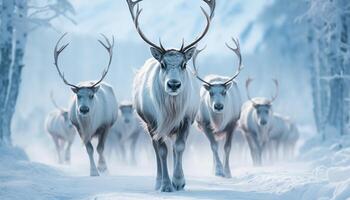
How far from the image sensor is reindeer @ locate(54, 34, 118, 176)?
46.3ft

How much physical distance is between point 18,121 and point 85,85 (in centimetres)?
3520

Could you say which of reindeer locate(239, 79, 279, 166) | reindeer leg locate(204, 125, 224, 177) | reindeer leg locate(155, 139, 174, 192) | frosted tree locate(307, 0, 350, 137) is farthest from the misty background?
reindeer leg locate(155, 139, 174, 192)

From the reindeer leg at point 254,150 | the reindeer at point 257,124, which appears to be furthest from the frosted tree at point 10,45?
the reindeer leg at point 254,150

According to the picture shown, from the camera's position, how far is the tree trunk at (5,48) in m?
17.8

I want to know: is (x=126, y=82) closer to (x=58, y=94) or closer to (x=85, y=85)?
(x=58, y=94)

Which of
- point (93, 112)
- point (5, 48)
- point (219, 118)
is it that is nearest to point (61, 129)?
point (5, 48)

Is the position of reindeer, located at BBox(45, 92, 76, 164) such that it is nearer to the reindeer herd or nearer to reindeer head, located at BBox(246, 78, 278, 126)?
the reindeer herd

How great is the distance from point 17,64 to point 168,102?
962cm

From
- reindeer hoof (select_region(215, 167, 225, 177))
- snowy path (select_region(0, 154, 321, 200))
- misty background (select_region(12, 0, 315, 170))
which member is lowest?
snowy path (select_region(0, 154, 321, 200))

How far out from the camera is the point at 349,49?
58.7ft

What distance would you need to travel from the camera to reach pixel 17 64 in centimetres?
1923

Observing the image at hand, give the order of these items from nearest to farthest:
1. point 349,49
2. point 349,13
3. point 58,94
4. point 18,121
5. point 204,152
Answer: point 349,49
point 349,13
point 204,152
point 18,121
point 58,94

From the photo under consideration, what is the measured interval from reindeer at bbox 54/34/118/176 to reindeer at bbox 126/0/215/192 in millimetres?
2920

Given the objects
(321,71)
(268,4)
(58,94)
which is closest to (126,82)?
(58,94)
